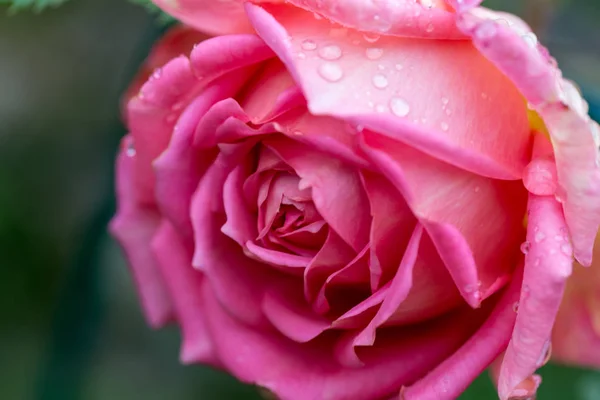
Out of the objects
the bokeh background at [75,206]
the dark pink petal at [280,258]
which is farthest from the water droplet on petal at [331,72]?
the bokeh background at [75,206]

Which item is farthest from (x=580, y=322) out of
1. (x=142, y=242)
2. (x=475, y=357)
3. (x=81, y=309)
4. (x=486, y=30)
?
(x=81, y=309)

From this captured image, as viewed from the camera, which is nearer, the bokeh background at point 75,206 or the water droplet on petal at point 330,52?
the water droplet on petal at point 330,52

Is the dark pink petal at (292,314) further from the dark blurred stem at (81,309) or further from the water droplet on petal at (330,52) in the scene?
the dark blurred stem at (81,309)

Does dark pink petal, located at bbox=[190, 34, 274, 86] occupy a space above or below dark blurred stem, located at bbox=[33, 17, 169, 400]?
above

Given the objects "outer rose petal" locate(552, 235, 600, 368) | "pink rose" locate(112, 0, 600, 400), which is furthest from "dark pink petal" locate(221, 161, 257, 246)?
"outer rose petal" locate(552, 235, 600, 368)

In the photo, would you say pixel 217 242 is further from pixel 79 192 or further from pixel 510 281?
pixel 79 192

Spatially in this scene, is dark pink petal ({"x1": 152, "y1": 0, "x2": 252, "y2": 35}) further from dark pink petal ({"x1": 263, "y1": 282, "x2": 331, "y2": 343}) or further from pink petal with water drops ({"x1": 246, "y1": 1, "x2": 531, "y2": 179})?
dark pink petal ({"x1": 263, "y1": 282, "x2": 331, "y2": 343})
